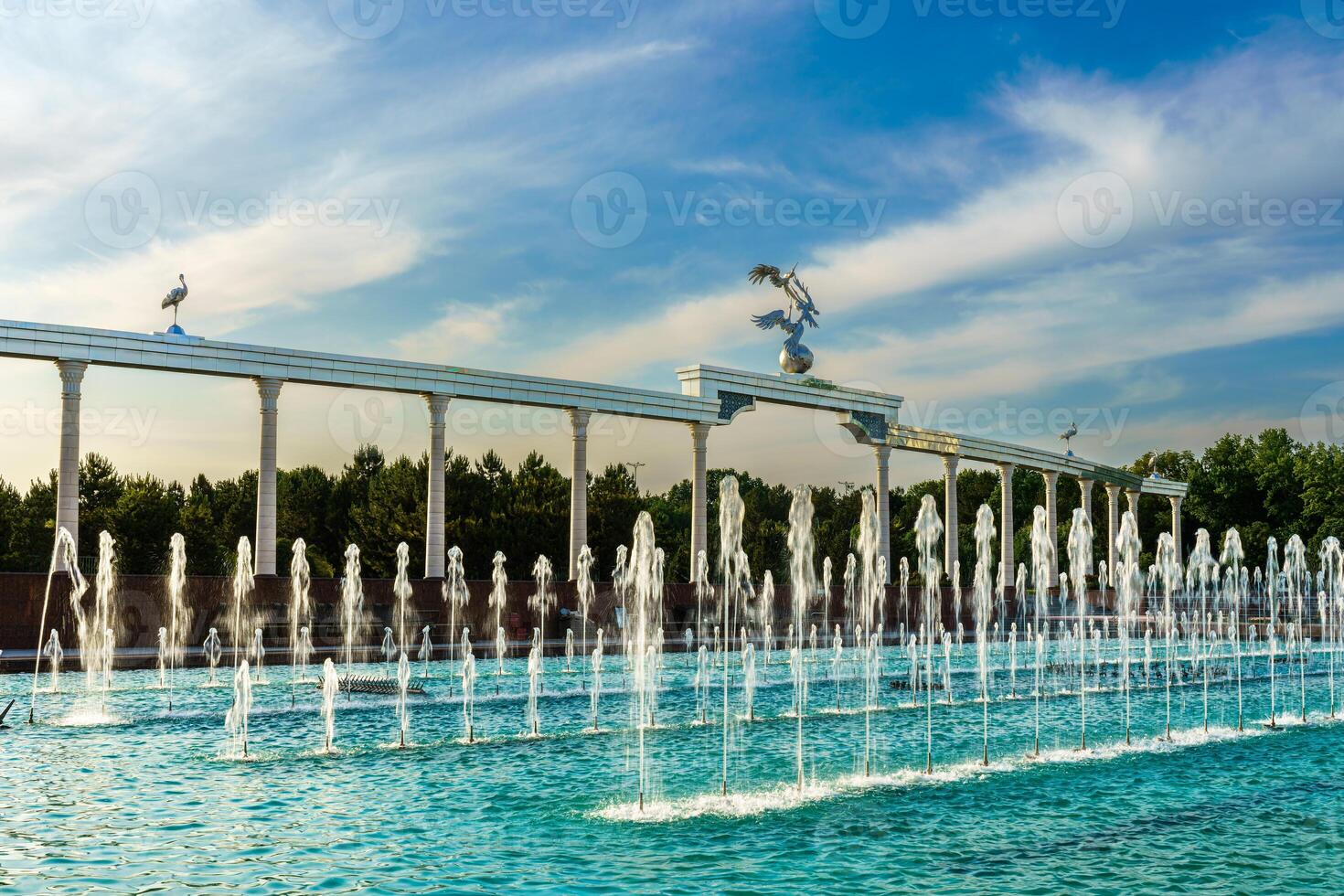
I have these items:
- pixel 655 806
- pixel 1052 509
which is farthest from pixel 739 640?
pixel 655 806

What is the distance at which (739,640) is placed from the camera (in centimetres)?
3494

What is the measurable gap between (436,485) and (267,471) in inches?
164

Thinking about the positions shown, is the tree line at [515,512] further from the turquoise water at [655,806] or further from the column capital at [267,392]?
the turquoise water at [655,806]

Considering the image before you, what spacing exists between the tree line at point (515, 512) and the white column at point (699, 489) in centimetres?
1579

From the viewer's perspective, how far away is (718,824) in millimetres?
10641

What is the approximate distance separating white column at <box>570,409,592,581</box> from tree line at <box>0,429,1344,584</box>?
1206 cm

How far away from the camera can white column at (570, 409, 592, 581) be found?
3194cm

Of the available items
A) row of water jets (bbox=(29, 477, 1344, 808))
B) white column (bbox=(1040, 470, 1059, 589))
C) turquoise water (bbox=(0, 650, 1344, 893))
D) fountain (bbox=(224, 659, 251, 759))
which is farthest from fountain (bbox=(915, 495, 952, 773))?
fountain (bbox=(224, 659, 251, 759))

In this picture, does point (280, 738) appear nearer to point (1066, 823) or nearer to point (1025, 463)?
point (1066, 823)

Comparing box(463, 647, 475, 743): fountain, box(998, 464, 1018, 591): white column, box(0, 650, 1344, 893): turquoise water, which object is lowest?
box(0, 650, 1344, 893): turquoise water

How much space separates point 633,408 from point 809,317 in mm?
7489

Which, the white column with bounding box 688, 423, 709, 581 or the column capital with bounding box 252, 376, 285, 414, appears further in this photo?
the white column with bounding box 688, 423, 709, 581

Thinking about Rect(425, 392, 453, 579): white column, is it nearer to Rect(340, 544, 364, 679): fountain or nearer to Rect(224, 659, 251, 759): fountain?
Rect(340, 544, 364, 679): fountain

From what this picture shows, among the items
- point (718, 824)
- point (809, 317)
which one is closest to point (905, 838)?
point (718, 824)
